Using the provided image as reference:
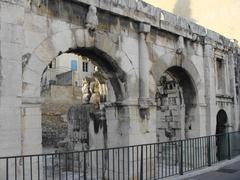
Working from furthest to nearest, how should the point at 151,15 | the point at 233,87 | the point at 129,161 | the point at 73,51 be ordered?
the point at 233,87, the point at 151,15, the point at 129,161, the point at 73,51

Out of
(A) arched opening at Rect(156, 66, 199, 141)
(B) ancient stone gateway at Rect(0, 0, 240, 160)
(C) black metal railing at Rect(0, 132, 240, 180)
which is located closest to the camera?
(C) black metal railing at Rect(0, 132, 240, 180)

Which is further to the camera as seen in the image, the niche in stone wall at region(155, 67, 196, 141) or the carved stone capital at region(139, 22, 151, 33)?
the niche in stone wall at region(155, 67, 196, 141)

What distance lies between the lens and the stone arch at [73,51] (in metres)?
7.05

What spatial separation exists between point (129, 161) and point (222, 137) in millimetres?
5264

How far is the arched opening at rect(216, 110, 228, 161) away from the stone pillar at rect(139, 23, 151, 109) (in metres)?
2.57

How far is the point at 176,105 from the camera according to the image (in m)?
13.1

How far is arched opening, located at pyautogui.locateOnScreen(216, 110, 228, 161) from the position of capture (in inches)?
473

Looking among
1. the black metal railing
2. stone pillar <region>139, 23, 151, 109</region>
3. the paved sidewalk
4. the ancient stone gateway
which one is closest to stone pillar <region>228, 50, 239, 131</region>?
the ancient stone gateway

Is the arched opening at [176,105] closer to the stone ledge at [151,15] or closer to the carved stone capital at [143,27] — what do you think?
the stone ledge at [151,15]

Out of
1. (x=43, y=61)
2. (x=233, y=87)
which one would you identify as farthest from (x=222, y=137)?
(x=43, y=61)

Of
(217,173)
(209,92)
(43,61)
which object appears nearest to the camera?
(43,61)

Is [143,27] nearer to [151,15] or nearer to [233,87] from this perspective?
[151,15]

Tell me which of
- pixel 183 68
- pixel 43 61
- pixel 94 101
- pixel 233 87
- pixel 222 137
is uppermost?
pixel 183 68

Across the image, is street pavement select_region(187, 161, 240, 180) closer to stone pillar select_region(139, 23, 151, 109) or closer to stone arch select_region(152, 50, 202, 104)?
stone pillar select_region(139, 23, 151, 109)
